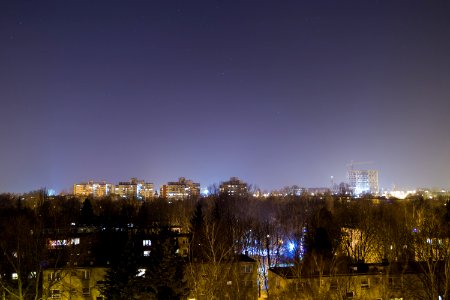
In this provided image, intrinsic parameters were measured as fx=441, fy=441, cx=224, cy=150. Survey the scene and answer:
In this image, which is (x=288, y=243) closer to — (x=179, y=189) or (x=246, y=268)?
(x=246, y=268)

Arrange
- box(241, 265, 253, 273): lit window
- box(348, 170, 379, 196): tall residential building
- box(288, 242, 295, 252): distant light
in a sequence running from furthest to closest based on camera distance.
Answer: box(348, 170, 379, 196): tall residential building
box(288, 242, 295, 252): distant light
box(241, 265, 253, 273): lit window

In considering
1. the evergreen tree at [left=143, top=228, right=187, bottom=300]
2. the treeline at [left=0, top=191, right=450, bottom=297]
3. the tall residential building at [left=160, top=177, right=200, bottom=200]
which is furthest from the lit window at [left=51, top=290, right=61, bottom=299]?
the tall residential building at [left=160, top=177, right=200, bottom=200]

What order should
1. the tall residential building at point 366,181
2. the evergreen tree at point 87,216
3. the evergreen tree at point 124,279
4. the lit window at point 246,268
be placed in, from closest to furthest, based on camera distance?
the evergreen tree at point 124,279 < the lit window at point 246,268 < the evergreen tree at point 87,216 < the tall residential building at point 366,181

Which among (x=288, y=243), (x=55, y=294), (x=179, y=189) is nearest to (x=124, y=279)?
(x=55, y=294)

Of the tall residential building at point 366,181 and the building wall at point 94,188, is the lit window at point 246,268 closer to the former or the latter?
the building wall at point 94,188

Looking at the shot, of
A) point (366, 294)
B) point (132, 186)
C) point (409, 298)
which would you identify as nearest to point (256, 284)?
point (366, 294)

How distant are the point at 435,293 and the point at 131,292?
1214 cm

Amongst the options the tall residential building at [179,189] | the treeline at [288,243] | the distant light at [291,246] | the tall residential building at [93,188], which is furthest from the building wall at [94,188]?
the distant light at [291,246]

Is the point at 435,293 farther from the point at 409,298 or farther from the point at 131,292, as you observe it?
the point at 131,292

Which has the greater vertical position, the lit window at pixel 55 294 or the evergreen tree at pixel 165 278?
the evergreen tree at pixel 165 278

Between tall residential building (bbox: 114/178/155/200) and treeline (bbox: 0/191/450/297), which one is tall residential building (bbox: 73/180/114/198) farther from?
treeline (bbox: 0/191/450/297)

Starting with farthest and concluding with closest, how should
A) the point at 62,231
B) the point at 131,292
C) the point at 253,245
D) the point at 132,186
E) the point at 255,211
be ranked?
the point at 132,186 → the point at 255,211 → the point at 253,245 → the point at 62,231 → the point at 131,292

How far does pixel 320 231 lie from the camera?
1262 inches

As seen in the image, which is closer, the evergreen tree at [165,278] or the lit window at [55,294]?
the evergreen tree at [165,278]
